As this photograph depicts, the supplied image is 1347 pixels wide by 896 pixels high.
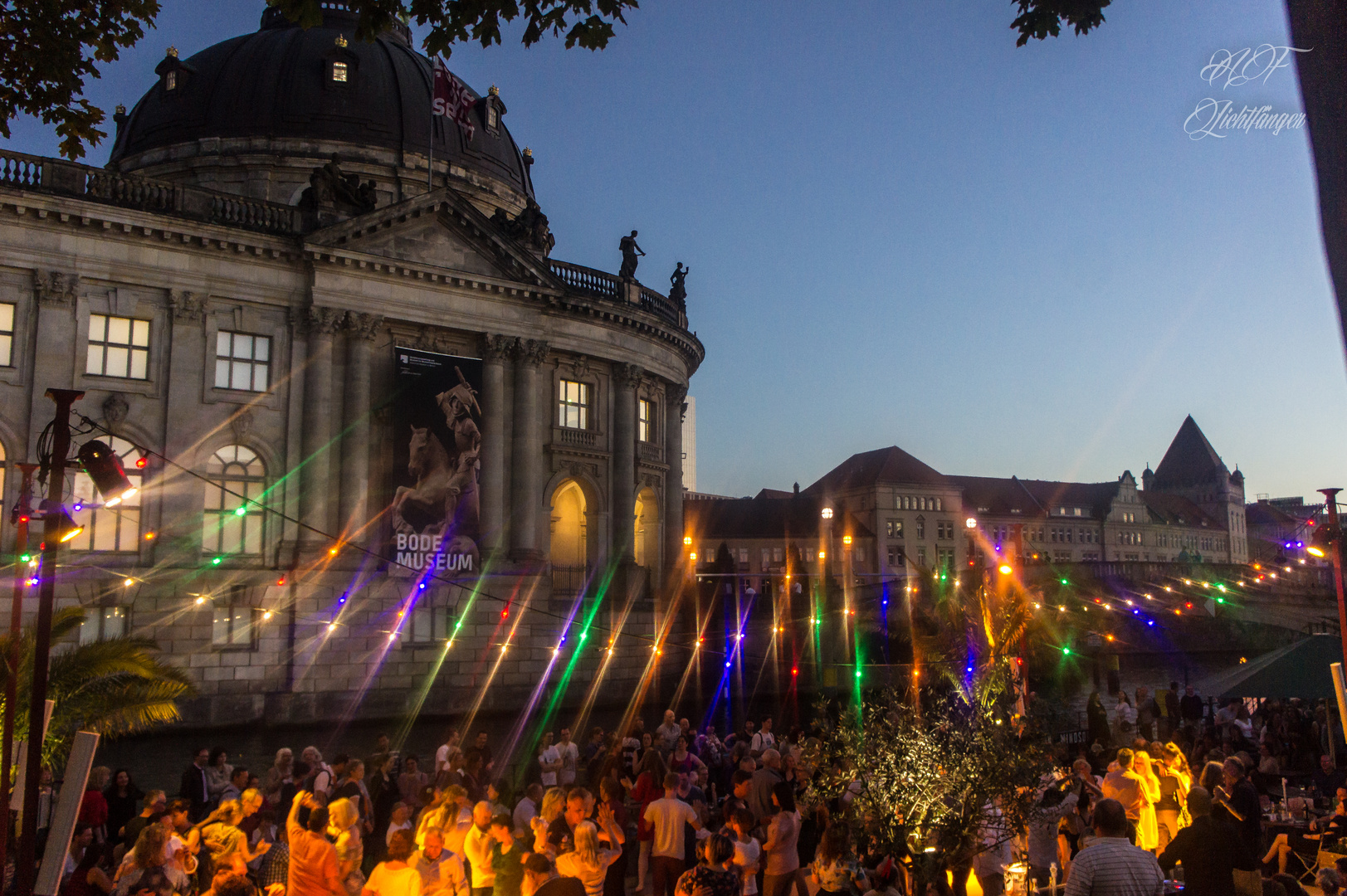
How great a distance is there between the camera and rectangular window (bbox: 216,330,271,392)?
30.7 m

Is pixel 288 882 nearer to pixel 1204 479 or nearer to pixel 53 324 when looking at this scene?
pixel 53 324

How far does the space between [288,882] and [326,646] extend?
22.6 meters

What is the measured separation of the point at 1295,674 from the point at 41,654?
18.2 meters

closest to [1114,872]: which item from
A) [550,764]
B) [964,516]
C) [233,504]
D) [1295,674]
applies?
[550,764]

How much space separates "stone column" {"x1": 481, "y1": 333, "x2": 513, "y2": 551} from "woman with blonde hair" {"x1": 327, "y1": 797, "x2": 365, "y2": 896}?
81.9ft

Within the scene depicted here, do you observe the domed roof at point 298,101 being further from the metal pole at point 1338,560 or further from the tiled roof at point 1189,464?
the tiled roof at point 1189,464

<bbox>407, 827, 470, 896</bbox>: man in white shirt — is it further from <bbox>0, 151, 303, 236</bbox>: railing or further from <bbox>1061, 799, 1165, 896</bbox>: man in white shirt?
<bbox>0, 151, 303, 236</bbox>: railing

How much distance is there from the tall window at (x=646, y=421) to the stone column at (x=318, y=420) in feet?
42.7

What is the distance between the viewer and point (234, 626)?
95.9ft

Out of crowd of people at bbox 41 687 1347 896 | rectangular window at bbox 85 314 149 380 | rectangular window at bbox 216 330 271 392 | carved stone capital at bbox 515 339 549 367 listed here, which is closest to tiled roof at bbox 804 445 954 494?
carved stone capital at bbox 515 339 549 367

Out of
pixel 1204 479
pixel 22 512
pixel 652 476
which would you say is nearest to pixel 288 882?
pixel 22 512

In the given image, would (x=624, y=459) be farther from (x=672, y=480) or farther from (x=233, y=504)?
(x=233, y=504)

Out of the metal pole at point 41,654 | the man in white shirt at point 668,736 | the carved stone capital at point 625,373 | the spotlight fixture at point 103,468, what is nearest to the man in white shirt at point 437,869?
the metal pole at point 41,654

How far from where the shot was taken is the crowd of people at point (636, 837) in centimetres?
A: 790
